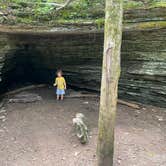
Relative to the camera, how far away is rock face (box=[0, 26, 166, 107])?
40.9 ft

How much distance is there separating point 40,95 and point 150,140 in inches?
194

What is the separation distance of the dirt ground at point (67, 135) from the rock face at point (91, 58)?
2.63 ft

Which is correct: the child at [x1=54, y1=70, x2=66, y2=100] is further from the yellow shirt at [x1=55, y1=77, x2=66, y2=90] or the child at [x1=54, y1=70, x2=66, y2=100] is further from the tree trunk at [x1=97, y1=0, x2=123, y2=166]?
the tree trunk at [x1=97, y1=0, x2=123, y2=166]

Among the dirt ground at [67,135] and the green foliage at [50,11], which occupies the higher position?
the green foliage at [50,11]

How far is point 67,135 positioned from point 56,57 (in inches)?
177

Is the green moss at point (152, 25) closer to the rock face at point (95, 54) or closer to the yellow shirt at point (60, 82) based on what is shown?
the rock face at point (95, 54)

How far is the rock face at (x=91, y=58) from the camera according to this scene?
1246 cm

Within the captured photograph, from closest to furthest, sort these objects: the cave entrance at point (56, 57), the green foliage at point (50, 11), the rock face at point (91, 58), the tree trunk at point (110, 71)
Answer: the tree trunk at point (110, 71) → the green foliage at point (50, 11) → the rock face at point (91, 58) → the cave entrance at point (56, 57)

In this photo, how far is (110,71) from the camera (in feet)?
29.3

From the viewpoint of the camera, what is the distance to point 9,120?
40.3 feet

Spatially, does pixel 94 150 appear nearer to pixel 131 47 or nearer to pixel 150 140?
pixel 150 140

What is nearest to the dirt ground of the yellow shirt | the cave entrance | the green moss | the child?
the child

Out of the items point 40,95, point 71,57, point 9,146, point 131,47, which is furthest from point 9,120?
point 131,47

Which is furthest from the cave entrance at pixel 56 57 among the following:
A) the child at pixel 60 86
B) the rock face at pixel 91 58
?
the child at pixel 60 86
